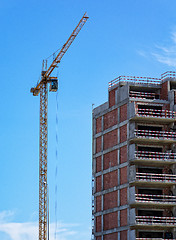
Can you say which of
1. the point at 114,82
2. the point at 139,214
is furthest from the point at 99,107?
the point at 139,214

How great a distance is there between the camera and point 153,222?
87.9 m

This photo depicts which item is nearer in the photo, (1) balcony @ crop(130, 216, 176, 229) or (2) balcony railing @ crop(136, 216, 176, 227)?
(1) balcony @ crop(130, 216, 176, 229)

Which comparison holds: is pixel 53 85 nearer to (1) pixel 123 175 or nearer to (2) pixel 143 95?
(2) pixel 143 95


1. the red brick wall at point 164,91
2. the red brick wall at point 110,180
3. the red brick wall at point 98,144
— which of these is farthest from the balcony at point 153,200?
the red brick wall at point 164,91

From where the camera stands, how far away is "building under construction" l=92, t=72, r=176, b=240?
8819 cm

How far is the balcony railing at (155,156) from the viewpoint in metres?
89.5

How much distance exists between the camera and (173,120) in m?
91.8

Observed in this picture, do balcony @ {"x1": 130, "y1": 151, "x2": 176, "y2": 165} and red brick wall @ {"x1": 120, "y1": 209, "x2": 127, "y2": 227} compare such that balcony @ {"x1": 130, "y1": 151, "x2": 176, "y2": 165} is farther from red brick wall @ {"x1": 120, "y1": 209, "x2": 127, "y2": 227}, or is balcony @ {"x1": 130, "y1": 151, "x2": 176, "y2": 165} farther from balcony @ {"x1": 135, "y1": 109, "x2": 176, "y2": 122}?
red brick wall @ {"x1": 120, "y1": 209, "x2": 127, "y2": 227}

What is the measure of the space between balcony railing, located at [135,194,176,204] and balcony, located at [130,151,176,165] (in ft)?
16.0

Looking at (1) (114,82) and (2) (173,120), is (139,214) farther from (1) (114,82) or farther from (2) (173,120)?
(1) (114,82)

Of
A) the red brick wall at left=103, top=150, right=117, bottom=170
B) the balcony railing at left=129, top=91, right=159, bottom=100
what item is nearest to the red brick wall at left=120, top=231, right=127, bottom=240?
the red brick wall at left=103, top=150, right=117, bottom=170

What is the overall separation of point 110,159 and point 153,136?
7.58 m

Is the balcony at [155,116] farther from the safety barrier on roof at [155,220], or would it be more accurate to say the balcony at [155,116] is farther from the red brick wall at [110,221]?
the red brick wall at [110,221]

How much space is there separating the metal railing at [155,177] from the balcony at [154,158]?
1.85 meters
